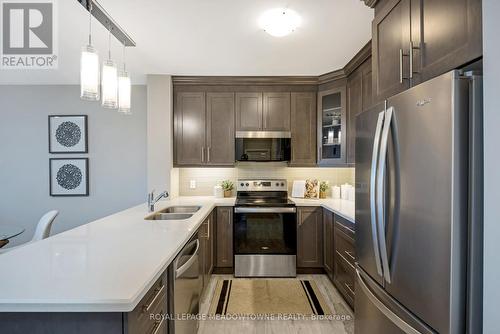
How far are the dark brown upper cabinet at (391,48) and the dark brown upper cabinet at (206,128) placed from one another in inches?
85.5

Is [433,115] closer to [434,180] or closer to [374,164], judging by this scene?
[434,180]

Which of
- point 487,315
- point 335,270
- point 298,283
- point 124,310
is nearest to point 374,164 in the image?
point 487,315

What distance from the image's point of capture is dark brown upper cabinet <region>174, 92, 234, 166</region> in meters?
3.62

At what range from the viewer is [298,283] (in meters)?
3.14

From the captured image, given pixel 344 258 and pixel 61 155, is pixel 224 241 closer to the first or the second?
pixel 344 258

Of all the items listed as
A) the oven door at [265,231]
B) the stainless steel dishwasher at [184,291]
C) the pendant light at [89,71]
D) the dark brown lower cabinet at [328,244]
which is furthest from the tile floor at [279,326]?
the pendant light at [89,71]

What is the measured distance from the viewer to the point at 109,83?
1781 mm

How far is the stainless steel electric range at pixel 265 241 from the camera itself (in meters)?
3.27

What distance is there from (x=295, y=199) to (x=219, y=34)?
2238 millimetres

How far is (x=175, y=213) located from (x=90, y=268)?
1.65 metres

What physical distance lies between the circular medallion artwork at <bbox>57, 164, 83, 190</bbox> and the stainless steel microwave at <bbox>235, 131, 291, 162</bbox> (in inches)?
91.1

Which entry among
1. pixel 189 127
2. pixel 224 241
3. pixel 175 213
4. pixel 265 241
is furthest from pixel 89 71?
pixel 265 241

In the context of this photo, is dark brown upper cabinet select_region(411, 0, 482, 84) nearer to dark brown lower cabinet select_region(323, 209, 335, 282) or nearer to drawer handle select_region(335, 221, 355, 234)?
drawer handle select_region(335, 221, 355, 234)

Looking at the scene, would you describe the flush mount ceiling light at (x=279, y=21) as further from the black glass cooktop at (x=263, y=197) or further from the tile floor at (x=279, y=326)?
the tile floor at (x=279, y=326)
